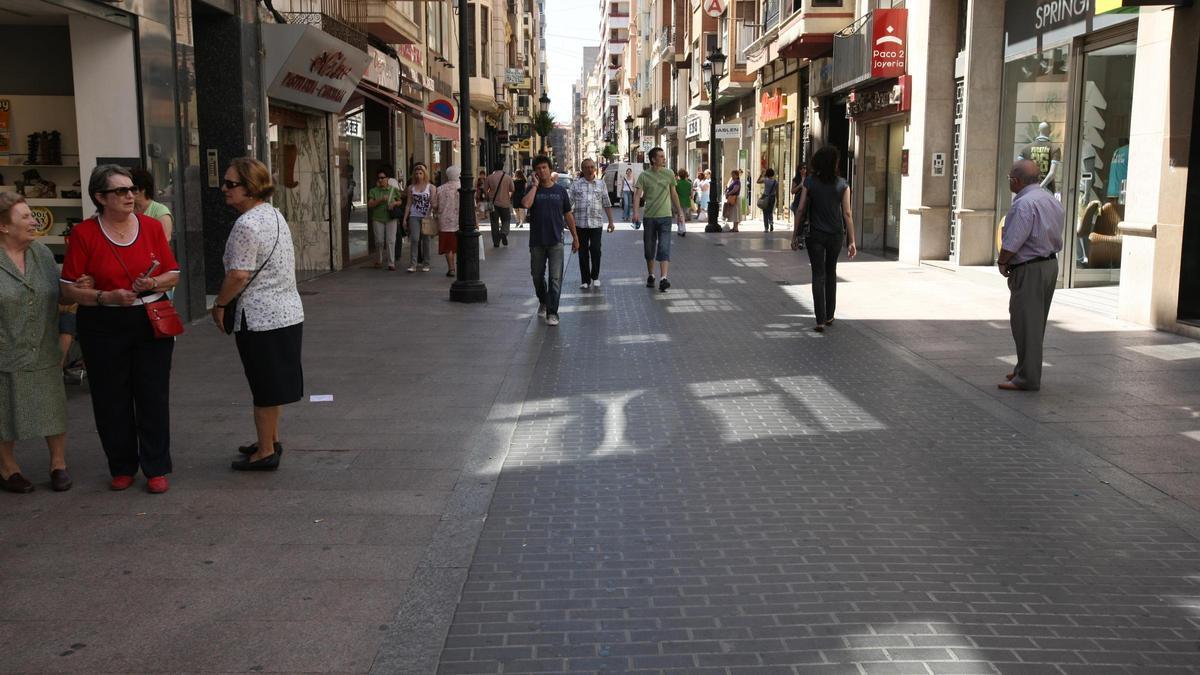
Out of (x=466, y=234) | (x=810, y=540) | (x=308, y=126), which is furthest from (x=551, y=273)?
(x=308, y=126)

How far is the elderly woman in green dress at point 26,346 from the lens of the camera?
Result: 5242 mm

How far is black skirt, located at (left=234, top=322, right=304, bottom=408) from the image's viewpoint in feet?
18.5

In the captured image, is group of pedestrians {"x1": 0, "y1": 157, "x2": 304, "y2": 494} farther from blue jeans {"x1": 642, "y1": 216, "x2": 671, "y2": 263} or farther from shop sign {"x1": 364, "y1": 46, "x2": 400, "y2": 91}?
shop sign {"x1": 364, "y1": 46, "x2": 400, "y2": 91}

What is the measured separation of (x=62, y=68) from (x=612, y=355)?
6.15 meters

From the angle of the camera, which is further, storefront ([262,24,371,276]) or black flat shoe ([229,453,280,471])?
storefront ([262,24,371,276])

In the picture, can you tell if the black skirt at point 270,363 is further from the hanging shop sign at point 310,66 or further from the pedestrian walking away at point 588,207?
the hanging shop sign at point 310,66

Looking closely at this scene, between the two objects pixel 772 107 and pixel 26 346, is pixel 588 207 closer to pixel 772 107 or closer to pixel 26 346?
pixel 26 346

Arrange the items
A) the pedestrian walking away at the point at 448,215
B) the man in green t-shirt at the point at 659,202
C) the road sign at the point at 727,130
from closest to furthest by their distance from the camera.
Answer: the man in green t-shirt at the point at 659,202
the pedestrian walking away at the point at 448,215
the road sign at the point at 727,130

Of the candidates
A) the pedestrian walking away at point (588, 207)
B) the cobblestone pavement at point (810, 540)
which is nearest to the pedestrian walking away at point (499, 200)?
the pedestrian walking away at point (588, 207)

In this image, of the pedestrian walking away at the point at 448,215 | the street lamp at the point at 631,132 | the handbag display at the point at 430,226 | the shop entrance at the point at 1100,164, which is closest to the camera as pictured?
the shop entrance at the point at 1100,164

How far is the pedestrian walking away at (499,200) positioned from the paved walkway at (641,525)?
14471 millimetres

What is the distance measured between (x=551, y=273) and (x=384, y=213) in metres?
7.02

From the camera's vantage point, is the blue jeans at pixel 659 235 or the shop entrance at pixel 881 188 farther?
the shop entrance at pixel 881 188

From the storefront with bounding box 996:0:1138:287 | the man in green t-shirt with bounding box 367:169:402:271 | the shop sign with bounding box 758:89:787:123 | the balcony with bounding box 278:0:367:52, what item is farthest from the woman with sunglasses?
the shop sign with bounding box 758:89:787:123
